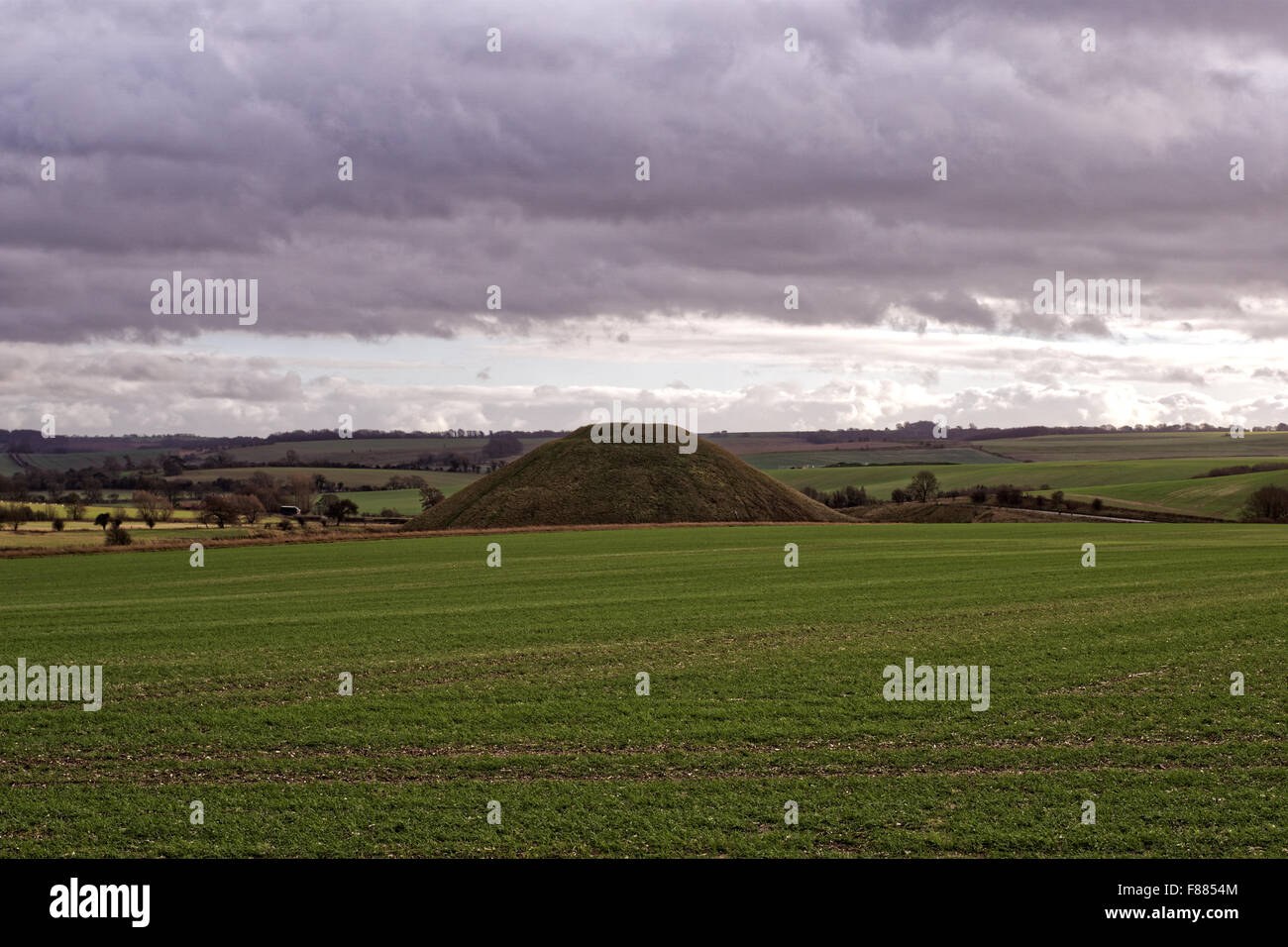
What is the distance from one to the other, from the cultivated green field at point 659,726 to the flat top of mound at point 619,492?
62.7 metres

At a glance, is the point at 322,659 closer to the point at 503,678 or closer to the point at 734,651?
the point at 503,678

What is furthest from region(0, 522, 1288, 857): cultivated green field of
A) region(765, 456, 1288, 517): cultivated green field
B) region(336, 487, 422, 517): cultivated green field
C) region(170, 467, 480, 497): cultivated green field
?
region(170, 467, 480, 497): cultivated green field

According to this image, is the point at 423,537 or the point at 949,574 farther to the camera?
the point at 423,537

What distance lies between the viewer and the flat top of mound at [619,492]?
318 ft

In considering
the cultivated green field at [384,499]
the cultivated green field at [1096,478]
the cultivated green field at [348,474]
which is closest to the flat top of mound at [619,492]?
the cultivated green field at [384,499]

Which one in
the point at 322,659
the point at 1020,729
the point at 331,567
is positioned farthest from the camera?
the point at 331,567

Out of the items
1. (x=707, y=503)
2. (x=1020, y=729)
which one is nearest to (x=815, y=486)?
(x=707, y=503)

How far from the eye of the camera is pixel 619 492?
331 feet

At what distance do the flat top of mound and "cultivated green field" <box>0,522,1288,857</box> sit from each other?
6268 cm

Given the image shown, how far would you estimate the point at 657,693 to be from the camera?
59.8ft

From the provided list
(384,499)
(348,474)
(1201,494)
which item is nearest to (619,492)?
(384,499)

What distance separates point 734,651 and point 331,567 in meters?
30.5

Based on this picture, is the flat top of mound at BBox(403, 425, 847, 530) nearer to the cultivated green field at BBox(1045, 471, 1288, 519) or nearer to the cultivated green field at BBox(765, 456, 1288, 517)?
the cultivated green field at BBox(1045, 471, 1288, 519)
